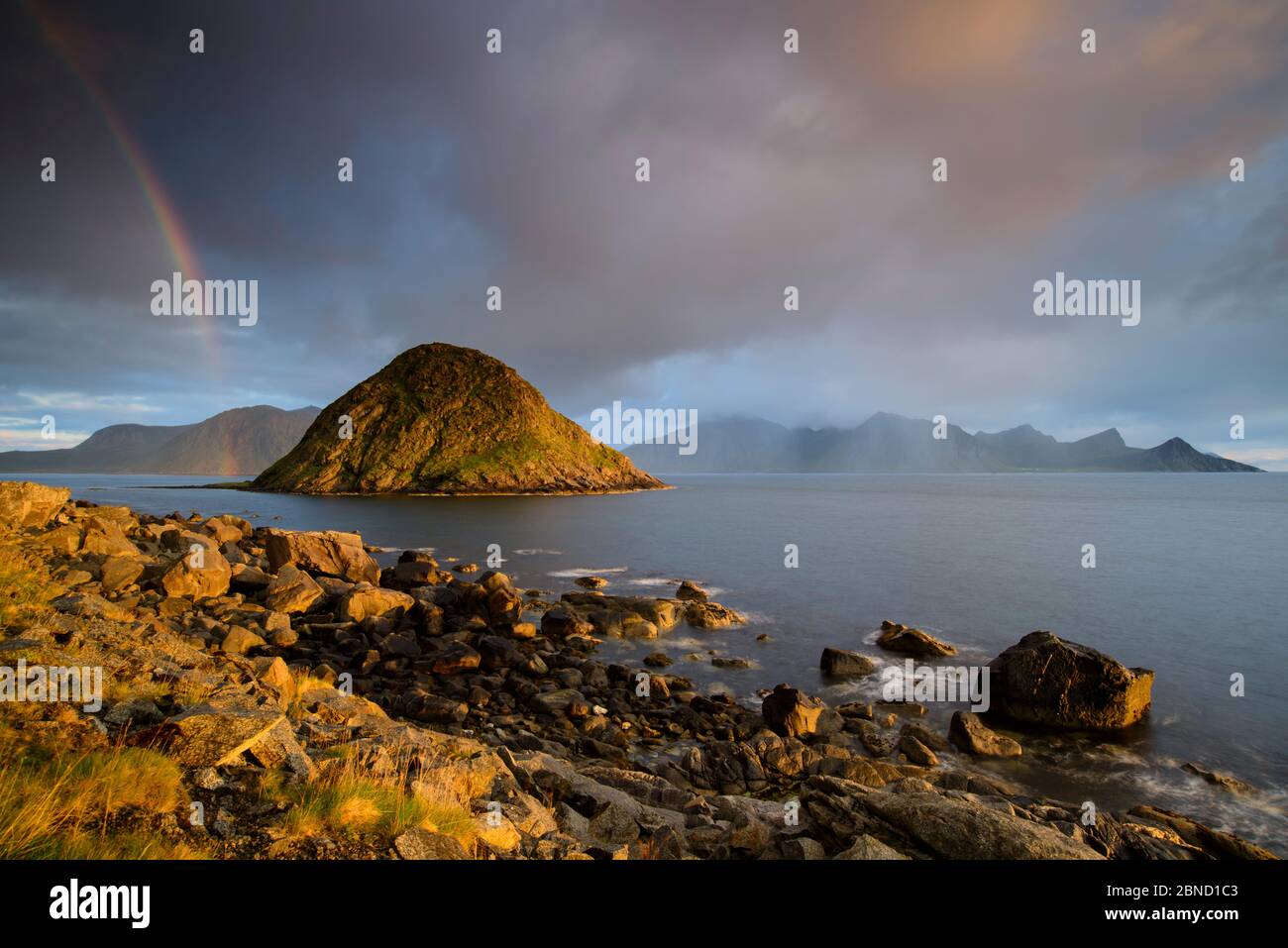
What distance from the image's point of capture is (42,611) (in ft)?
34.5

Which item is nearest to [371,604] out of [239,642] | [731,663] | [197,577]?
[197,577]

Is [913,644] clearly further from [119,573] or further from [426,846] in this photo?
[119,573]

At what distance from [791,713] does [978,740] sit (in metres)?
5.40

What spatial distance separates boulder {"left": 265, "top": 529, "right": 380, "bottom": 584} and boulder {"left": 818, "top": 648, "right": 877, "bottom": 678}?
84.7ft

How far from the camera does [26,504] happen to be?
74.6ft

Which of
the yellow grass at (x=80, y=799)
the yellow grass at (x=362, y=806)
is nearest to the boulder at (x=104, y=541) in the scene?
the yellow grass at (x=80, y=799)

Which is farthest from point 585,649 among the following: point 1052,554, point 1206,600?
point 1052,554

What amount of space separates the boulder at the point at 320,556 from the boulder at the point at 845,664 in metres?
25.8

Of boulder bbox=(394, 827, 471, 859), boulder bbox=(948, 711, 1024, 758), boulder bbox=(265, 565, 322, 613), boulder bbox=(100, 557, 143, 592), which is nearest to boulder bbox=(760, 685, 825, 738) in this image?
boulder bbox=(948, 711, 1024, 758)

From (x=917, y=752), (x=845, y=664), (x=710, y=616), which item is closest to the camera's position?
(x=917, y=752)

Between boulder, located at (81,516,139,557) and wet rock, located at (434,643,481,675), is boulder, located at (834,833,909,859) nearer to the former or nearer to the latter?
wet rock, located at (434,643,481,675)
